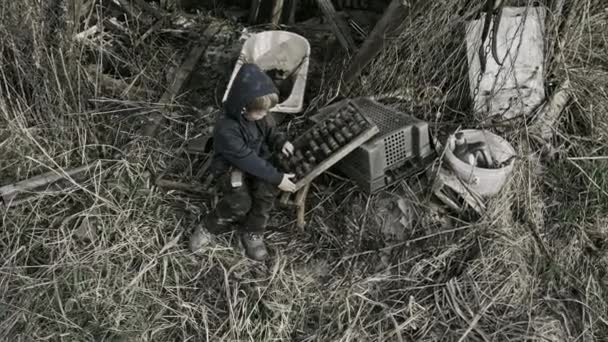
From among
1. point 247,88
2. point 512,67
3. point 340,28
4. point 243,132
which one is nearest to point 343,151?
point 243,132

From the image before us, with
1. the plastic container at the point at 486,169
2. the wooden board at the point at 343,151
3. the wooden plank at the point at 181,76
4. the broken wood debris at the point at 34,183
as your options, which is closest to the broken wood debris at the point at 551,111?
the plastic container at the point at 486,169

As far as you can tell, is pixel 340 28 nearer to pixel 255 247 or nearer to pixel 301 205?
pixel 301 205

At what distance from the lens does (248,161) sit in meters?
2.85

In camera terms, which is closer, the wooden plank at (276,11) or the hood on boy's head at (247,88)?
the hood on boy's head at (247,88)

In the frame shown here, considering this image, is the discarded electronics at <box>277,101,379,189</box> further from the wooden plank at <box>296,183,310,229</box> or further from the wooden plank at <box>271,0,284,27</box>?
the wooden plank at <box>271,0,284,27</box>

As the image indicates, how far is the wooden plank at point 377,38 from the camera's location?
3.35 meters

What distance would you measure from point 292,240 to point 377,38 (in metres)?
1.33

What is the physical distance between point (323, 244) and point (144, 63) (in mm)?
1989

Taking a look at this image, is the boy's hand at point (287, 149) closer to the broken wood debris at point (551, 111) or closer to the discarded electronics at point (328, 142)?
the discarded electronics at point (328, 142)

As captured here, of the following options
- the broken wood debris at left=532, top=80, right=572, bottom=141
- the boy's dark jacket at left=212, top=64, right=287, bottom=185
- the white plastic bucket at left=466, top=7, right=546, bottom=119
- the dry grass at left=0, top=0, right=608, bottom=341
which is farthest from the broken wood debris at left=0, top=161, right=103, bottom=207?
the broken wood debris at left=532, top=80, right=572, bottom=141

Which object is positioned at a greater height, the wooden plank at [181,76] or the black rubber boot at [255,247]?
the wooden plank at [181,76]

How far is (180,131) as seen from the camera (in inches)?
152

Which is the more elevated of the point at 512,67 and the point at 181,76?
the point at 512,67

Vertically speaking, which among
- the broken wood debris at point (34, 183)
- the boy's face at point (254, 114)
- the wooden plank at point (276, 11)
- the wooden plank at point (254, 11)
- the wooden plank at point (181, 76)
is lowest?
the broken wood debris at point (34, 183)
